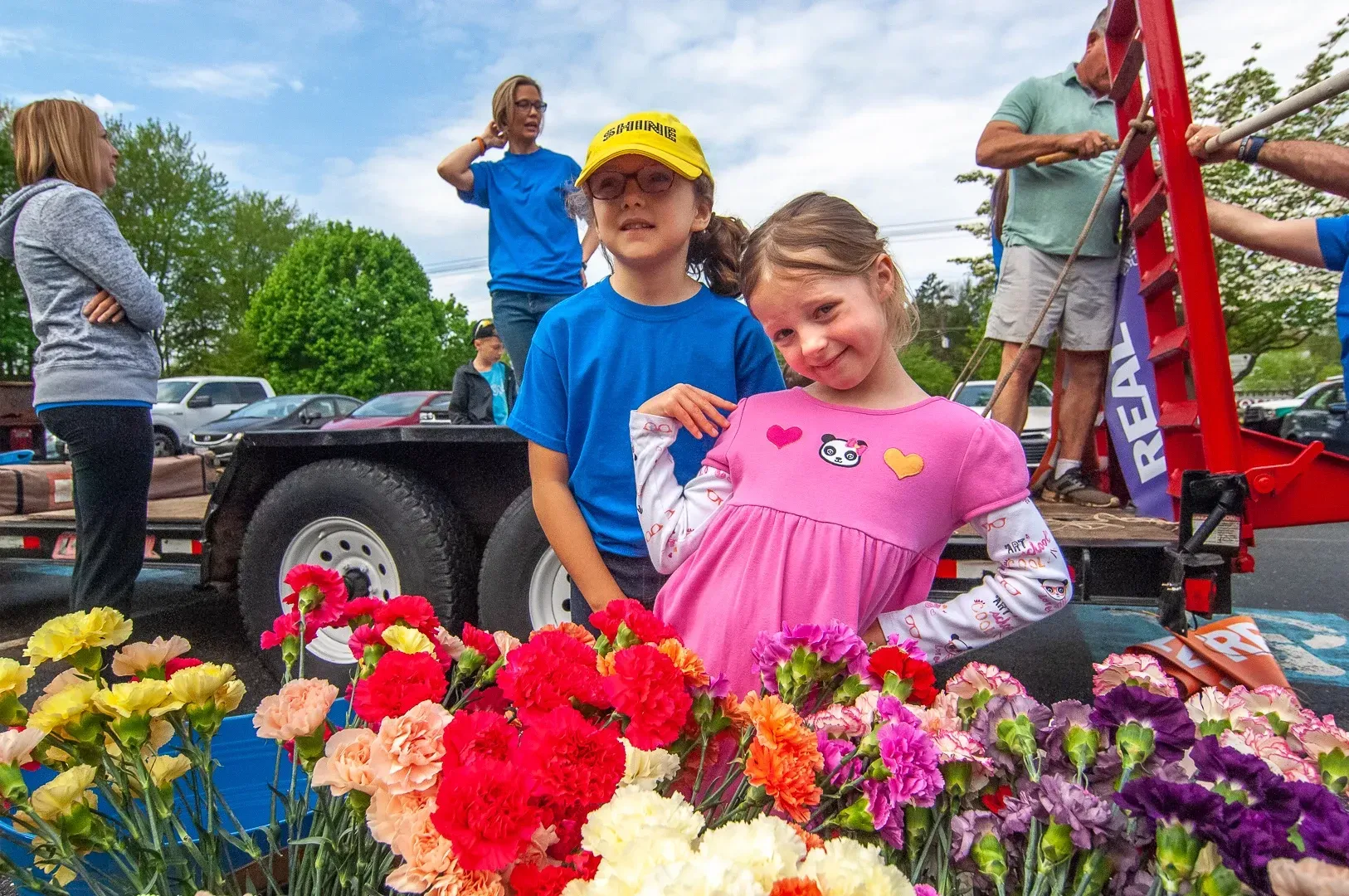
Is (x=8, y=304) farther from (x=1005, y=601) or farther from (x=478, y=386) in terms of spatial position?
(x=1005, y=601)

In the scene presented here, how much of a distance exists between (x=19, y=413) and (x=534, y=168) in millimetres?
10216

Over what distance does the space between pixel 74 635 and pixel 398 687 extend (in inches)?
15.1

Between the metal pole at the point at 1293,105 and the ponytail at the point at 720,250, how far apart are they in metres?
1.16

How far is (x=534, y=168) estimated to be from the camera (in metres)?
3.64

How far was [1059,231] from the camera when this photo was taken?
334cm

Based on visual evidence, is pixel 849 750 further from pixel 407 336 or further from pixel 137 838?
pixel 407 336

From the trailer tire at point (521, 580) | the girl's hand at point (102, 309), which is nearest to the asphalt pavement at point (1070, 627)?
the trailer tire at point (521, 580)

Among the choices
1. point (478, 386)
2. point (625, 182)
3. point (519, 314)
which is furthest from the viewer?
point (478, 386)

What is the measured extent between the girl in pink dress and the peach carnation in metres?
0.67

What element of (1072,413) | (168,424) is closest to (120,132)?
(168,424)

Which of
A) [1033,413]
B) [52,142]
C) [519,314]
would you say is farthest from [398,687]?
[1033,413]

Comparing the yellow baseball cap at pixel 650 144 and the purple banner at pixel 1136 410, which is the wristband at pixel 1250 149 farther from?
the yellow baseball cap at pixel 650 144

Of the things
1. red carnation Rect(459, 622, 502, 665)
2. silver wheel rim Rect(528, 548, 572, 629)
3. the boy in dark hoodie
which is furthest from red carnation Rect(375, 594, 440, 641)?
the boy in dark hoodie

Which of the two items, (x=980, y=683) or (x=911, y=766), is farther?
(x=980, y=683)
